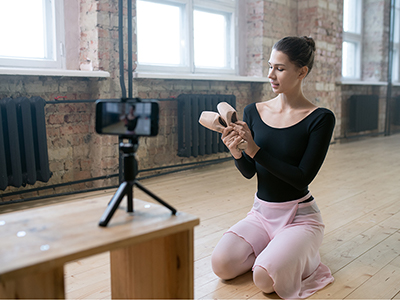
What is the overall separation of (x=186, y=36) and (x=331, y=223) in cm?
272

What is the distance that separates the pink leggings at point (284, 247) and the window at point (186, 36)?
103 inches

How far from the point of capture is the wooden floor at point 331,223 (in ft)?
5.78

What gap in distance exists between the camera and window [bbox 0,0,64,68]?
315cm

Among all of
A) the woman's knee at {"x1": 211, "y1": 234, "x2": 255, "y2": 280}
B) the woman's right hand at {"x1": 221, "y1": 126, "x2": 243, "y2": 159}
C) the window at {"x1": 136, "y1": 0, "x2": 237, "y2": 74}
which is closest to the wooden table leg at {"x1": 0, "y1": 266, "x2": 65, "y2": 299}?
the woman's right hand at {"x1": 221, "y1": 126, "x2": 243, "y2": 159}

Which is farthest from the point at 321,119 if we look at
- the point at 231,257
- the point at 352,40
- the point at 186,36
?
the point at 352,40

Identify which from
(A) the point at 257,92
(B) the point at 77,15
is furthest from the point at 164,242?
(A) the point at 257,92

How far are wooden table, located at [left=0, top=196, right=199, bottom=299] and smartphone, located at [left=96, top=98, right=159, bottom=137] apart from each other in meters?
0.23

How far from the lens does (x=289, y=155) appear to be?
1.81 m

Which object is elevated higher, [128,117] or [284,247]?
[128,117]

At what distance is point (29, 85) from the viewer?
10.2ft

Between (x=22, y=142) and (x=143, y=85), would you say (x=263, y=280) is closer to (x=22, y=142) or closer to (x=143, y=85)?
(x=22, y=142)

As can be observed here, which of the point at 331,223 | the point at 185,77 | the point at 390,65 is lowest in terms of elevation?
the point at 331,223

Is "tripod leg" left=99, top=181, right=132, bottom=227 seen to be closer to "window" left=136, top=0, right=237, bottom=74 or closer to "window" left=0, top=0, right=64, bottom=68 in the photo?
"window" left=0, top=0, right=64, bottom=68

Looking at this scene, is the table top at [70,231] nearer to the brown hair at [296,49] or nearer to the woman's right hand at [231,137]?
the woman's right hand at [231,137]
